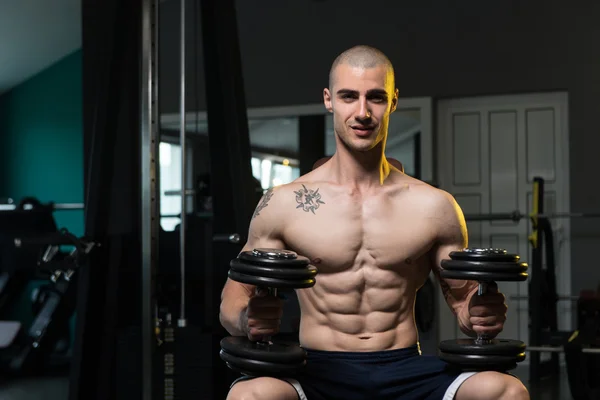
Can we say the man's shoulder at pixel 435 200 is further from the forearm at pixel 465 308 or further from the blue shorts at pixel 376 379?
the blue shorts at pixel 376 379

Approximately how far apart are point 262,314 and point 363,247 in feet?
1.28

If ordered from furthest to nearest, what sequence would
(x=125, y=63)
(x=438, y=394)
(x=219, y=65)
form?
(x=125, y=63), (x=219, y=65), (x=438, y=394)

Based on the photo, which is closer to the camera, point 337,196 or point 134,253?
point 337,196

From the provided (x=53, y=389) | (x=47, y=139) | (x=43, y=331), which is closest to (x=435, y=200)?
(x=53, y=389)

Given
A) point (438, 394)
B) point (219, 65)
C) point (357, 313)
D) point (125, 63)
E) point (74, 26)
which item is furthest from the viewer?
point (74, 26)

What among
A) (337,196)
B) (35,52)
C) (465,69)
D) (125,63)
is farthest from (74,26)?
(337,196)

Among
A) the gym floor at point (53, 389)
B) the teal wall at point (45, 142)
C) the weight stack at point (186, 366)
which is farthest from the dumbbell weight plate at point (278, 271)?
the teal wall at point (45, 142)

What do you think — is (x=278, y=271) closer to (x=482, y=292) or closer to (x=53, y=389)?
(x=482, y=292)

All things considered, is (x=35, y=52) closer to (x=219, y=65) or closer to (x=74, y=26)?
(x=74, y=26)

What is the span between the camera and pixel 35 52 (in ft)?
24.3

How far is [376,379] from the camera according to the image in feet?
6.15

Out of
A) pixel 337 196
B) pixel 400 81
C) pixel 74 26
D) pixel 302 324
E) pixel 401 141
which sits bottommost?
pixel 302 324

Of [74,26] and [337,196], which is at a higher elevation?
[74,26]

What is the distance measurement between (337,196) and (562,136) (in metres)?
4.90
